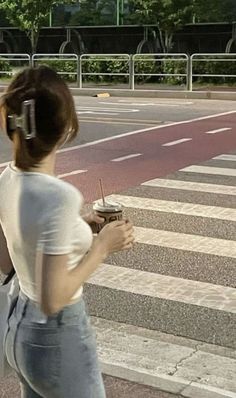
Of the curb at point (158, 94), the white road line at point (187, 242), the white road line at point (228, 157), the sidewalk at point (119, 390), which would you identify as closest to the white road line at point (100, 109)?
the curb at point (158, 94)

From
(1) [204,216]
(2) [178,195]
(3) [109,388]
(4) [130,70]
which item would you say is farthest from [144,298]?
(4) [130,70]

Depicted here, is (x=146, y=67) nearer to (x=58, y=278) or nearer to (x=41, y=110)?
(x=41, y=110)

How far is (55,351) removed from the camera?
235 centimetres

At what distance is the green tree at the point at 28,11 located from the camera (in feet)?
90.9

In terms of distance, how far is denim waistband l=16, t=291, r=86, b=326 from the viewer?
92.6 inches

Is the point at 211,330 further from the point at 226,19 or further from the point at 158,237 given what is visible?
the point at 226,19

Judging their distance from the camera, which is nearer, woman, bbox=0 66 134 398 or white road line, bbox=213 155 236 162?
woman, bbox=0 66 134 398

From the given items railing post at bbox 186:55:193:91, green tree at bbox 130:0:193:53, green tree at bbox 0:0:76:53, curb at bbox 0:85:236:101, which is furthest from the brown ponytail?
green tree at bbox 0:0:76:53

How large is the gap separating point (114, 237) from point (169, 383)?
1726 millimetres

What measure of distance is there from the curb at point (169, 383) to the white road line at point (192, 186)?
4.92m

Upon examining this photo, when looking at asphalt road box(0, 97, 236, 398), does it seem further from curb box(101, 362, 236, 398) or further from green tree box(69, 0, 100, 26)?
green tree box(69, 0, 100, 26)

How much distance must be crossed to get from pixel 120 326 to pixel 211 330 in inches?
22.6

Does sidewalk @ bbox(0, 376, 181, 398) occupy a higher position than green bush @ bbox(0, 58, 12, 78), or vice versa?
sidewalk @ bbox(0, 376, 181, 398)

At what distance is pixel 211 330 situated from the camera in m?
4.82
